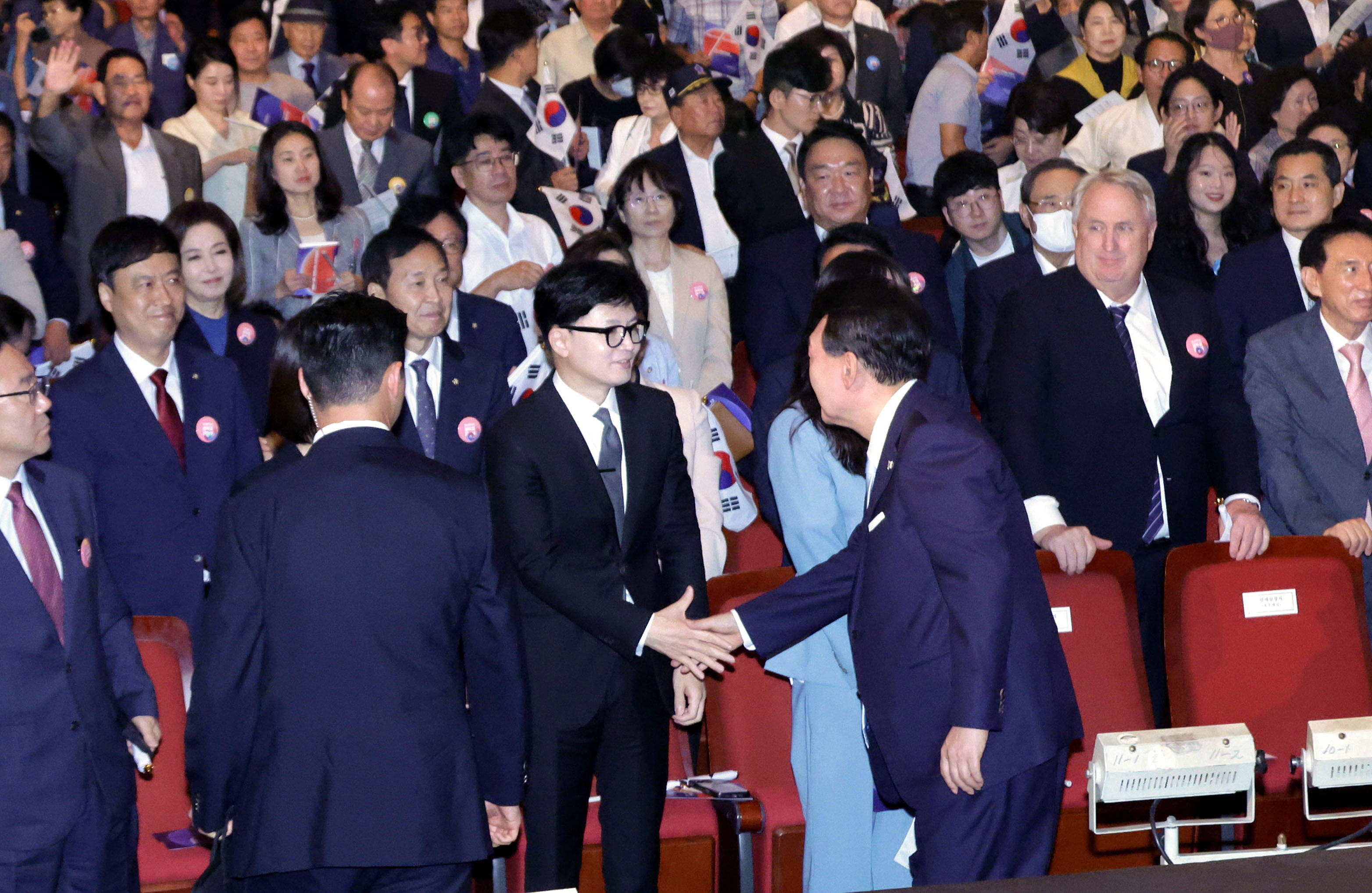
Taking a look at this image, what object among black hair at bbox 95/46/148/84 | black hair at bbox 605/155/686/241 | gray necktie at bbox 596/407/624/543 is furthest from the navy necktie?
black hair at bbox 95/46/148/84

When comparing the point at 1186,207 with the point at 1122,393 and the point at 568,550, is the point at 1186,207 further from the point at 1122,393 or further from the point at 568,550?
the point at 568,550

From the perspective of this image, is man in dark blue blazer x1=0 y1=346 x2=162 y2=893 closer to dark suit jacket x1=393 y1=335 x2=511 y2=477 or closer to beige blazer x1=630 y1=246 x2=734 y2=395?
dark suit jacket x1=393 y1=335 x2=511 y2=477

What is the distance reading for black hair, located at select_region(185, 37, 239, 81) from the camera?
249 inches

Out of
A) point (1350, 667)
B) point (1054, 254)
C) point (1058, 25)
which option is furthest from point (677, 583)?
point (1058, 25)

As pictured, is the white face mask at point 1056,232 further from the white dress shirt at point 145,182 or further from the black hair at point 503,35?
the white dress shirt at point 145,182

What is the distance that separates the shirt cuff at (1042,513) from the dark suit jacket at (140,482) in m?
2.15

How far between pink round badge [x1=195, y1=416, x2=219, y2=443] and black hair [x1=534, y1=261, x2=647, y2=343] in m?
1.17

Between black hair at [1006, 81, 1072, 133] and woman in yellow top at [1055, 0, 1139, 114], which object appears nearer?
black hair at [1006, 81, 1072, 133]

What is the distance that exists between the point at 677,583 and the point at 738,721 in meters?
0.49

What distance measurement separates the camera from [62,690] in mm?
2689

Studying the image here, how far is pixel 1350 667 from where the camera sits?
3674mm

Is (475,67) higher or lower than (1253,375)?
higher

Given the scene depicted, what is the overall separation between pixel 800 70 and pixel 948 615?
3.93 meters

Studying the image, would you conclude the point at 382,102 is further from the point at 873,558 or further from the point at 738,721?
the point at 873,558
